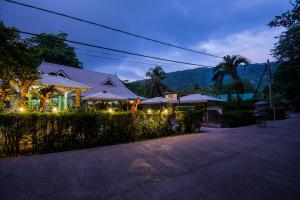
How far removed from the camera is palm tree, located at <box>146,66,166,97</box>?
34.4 m

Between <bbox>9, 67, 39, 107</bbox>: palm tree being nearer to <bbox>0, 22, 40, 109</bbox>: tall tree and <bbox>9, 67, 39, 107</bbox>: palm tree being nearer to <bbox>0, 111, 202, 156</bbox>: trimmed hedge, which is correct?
<bbox>0, 22, 40, 109</bbox>: tall tree

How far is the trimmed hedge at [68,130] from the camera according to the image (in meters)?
5.04

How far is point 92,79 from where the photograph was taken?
23.4 meters

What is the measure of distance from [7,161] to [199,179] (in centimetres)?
496

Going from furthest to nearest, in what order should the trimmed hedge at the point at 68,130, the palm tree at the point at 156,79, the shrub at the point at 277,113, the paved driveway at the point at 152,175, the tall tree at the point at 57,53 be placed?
the palm tree at the point at 156,79 < the tall tree at the point at 57,53 < the shrub at the point at 277,113 < the trimmed hedge at the point at 68,130 < the paved driveway at the point at 152,175

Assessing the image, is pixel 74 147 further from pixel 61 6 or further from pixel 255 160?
pixel 61 6

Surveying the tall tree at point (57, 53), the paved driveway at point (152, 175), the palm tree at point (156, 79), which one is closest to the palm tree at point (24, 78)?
the paved driveway at point (152, 175)

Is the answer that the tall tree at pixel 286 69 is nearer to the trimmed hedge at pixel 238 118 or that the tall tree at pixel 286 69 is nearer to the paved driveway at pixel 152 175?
the trimmed hedge at pixel 238 118

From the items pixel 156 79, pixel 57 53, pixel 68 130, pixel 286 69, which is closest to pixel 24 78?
pixel 68 130

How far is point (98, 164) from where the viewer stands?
438 centimetres

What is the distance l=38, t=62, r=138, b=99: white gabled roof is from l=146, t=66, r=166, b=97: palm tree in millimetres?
9696

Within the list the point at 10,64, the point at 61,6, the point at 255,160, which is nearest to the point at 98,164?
the point at 255,160

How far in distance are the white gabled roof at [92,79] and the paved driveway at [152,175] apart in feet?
54.5

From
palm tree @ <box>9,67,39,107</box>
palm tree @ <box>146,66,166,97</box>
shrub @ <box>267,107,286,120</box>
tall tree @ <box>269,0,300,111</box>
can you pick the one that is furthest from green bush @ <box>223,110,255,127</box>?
palm tree @ <box>146,66,166,97</box>
